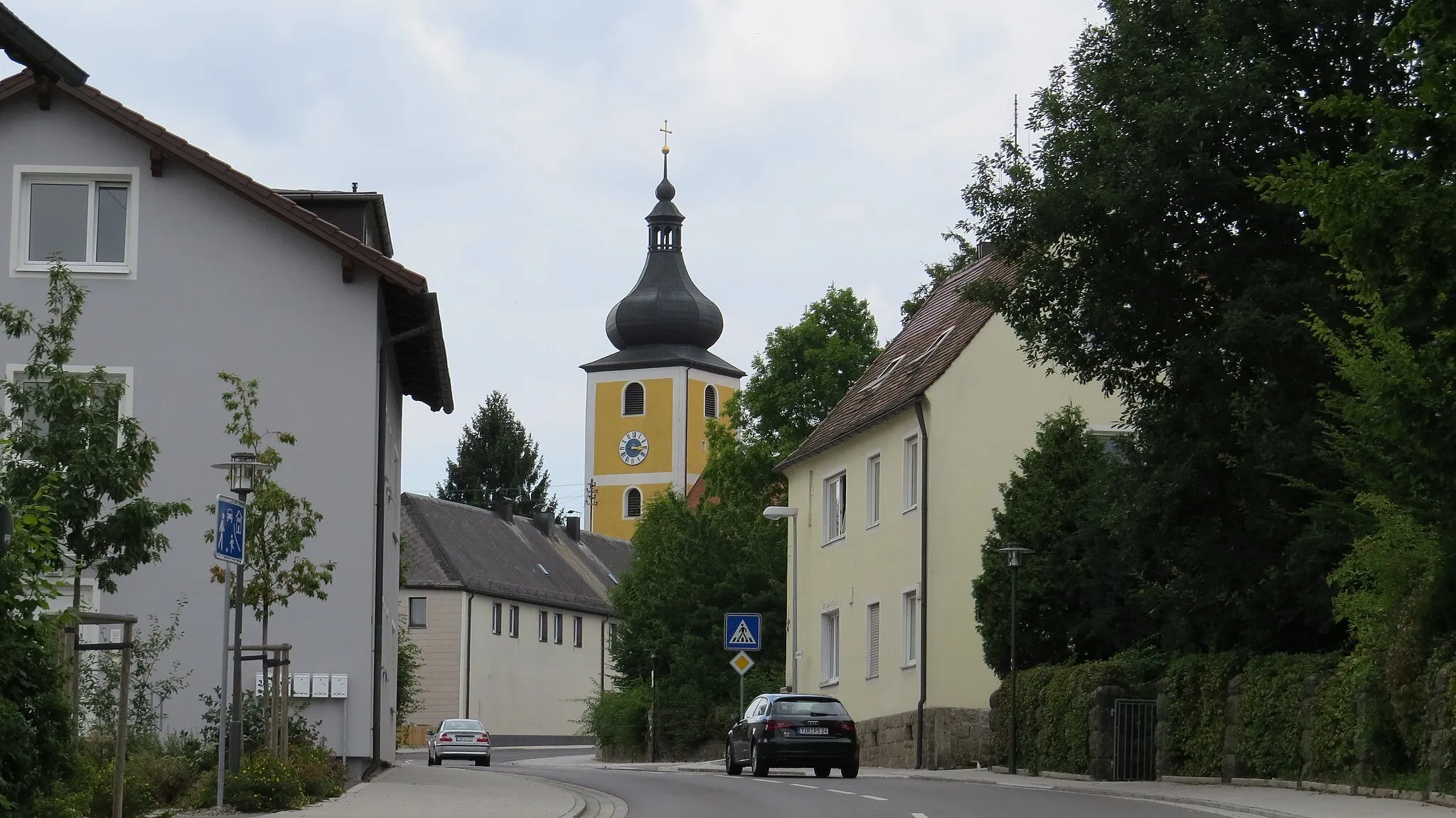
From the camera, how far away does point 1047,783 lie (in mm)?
26125

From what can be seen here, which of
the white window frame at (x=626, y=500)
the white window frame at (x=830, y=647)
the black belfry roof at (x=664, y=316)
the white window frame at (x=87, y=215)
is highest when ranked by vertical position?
→ the black belfry roof at (x=664, y=316)

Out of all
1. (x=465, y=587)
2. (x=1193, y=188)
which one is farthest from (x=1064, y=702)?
(x=465, y=587)

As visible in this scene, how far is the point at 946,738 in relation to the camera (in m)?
35.0

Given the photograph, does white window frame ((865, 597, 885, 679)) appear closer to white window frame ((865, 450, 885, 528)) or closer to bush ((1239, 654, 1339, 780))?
white window frame ((865, 450, 885, 528))

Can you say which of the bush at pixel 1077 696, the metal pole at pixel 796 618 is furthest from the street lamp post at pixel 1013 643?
the metal pole at pixel 796 618

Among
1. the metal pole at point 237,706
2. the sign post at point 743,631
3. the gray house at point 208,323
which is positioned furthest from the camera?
the sign post at point 743,631

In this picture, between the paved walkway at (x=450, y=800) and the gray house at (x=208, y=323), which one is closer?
the paved walkway at (x=450, y=800)

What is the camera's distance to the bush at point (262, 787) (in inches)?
743

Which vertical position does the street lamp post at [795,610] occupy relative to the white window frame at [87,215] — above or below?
below

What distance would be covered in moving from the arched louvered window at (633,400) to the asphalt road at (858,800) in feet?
270

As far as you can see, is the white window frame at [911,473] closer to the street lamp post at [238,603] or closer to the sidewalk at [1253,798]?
the sidewalk at [1253,798]

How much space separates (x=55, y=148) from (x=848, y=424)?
1940cm

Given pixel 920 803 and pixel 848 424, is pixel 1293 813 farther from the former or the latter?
pixel 848 424

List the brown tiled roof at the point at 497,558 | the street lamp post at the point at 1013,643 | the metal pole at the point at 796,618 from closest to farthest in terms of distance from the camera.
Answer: the street lamp post at the point at 1013,643, the metal pole at the point at 796,618, the brown tiled roof at the point at 497,558
